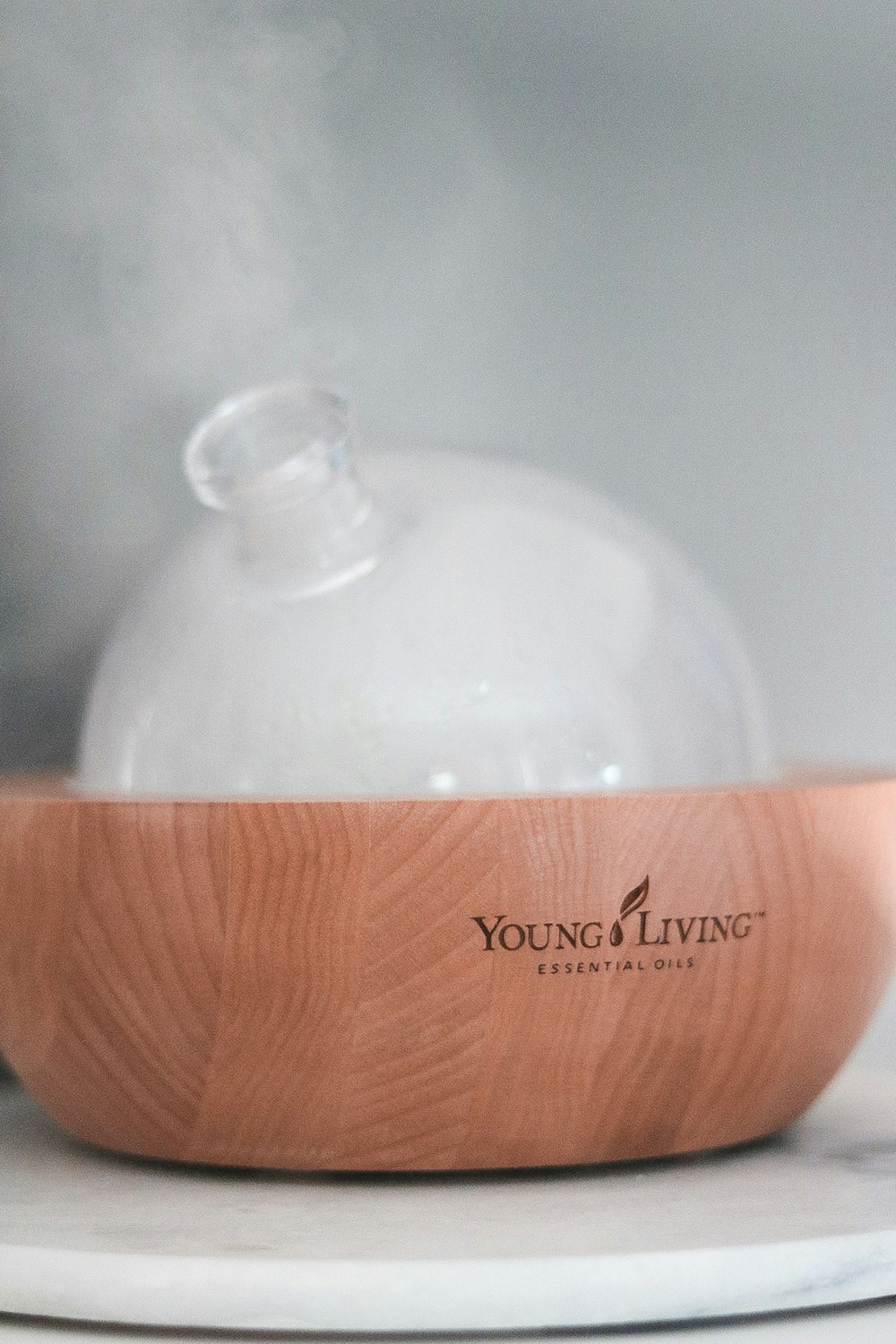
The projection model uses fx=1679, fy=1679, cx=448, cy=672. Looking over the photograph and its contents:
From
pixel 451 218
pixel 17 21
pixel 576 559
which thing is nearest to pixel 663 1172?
pixel 576 559

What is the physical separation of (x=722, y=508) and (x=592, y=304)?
133mm

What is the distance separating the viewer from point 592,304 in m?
0.92

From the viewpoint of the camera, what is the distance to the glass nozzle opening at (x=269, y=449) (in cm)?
59

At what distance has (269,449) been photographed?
661 millimetres

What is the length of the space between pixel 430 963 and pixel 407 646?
0.12m

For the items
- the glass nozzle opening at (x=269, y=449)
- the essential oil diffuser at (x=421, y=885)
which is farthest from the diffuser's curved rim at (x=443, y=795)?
the glass nozzle opening at (x=269, y=449)

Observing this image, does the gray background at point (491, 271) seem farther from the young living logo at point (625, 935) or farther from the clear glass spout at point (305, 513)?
the young living logo at point (625, 935)

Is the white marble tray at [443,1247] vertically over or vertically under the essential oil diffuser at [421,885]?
under

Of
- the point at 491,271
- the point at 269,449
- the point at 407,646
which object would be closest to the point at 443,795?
the point at 407,646

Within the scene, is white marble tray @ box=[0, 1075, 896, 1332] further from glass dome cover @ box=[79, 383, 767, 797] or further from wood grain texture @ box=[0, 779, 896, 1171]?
glass dome cover @ box=[79, 383, 767, 797]

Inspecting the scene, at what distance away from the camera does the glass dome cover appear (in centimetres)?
54

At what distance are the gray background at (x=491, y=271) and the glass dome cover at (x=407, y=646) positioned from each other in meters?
0.24

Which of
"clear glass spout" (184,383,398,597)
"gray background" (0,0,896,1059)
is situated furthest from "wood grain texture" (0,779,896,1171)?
"gray background" (0,0,896,1059)

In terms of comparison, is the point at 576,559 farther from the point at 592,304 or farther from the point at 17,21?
the point at 17,21
